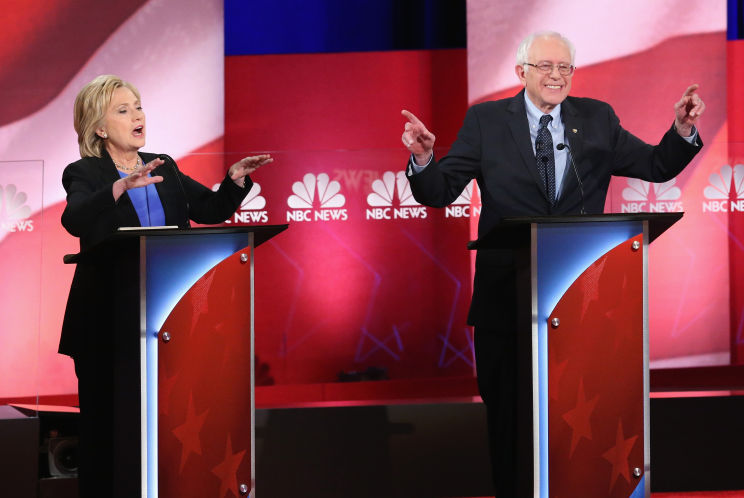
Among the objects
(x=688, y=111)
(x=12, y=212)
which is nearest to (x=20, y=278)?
(x=12, y=212)

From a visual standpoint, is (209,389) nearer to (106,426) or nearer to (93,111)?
(106,426)

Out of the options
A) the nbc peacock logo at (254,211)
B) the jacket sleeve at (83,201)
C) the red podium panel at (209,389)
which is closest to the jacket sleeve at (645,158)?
the red podium panel at (209,389)

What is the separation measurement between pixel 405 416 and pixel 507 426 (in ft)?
3.61

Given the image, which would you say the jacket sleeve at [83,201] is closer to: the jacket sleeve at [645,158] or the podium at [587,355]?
the podium at [587,355]

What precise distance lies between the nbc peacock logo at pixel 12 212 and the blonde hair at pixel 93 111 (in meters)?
0.61

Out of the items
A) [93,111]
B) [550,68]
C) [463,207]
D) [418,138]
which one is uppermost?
[550,68]

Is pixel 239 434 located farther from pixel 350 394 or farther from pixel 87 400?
pixel 350 394

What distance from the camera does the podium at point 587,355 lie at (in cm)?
200

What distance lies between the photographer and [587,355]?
2018mm

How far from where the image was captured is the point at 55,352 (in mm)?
3502

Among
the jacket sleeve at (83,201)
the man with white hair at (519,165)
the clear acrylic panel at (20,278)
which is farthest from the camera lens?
the clear acrylic panel at (20,278)

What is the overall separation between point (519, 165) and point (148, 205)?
1074 mm

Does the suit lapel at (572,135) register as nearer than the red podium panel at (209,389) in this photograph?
No

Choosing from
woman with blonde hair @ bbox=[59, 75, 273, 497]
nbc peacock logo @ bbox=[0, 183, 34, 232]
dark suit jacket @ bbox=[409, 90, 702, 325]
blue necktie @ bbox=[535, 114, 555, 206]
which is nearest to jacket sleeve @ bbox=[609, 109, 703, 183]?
dark suit jacket @ bbox=[409, 90, 702, 325]
